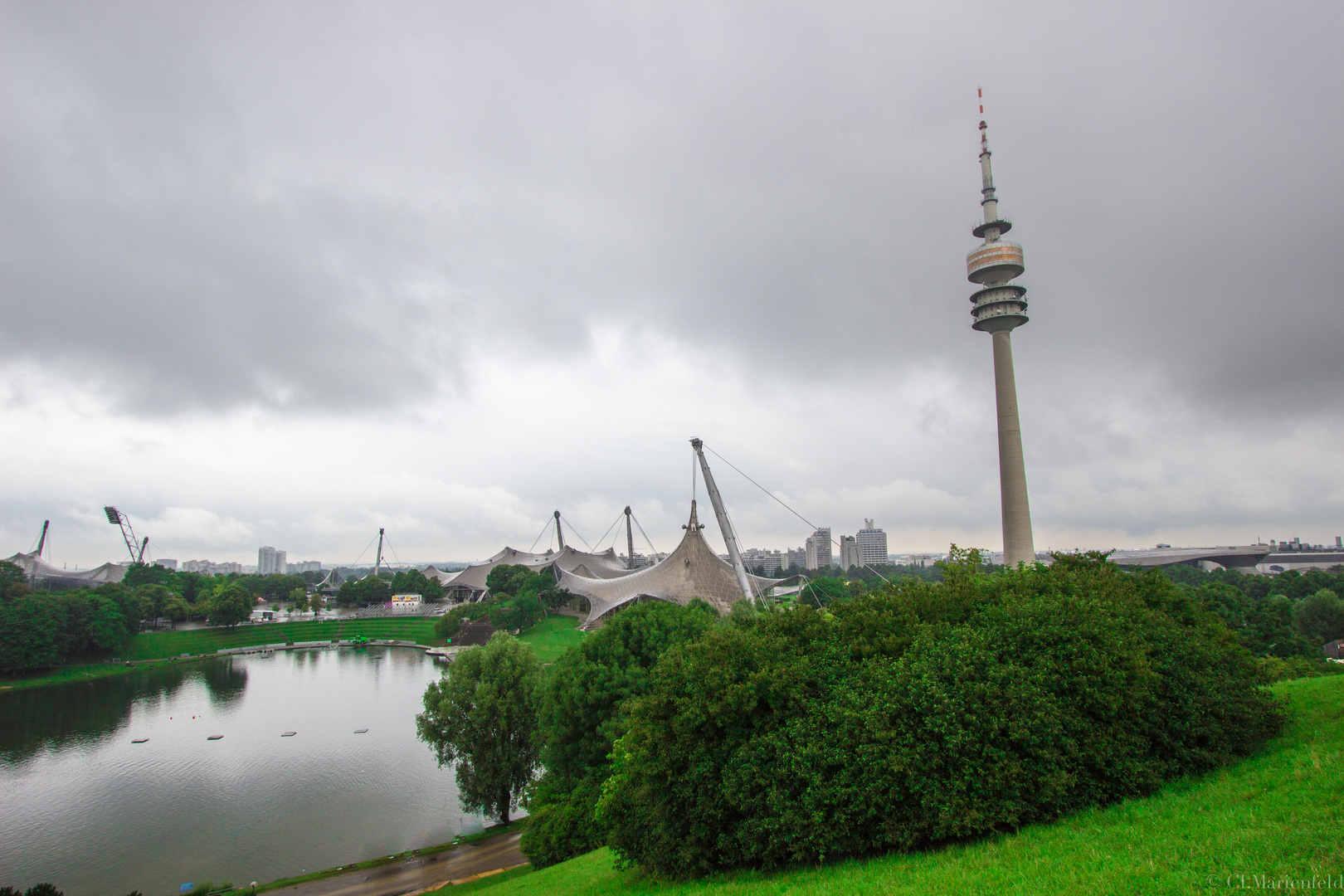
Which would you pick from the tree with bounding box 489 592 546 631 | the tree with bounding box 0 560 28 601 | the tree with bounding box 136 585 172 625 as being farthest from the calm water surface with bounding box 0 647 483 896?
the tree with bounding box 0 560 28 601

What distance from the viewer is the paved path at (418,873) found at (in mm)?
14805

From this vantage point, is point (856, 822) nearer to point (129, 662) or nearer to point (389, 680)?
point (389, 680)

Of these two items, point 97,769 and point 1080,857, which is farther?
point 97,769

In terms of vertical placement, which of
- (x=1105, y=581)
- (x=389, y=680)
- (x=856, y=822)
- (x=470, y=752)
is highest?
(x=1105, y=581)

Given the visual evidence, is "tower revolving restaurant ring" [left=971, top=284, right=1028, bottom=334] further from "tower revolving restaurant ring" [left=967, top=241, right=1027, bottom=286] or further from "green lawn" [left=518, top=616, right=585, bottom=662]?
"green lawn" [left=518, top=616, right=585, bottom=662]

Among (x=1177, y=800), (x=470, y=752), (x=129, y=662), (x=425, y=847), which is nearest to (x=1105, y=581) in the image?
(x=1177, y=800)

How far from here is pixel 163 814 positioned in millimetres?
19875

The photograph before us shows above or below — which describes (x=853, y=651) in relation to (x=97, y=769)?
above

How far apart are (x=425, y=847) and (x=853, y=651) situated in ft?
45.5

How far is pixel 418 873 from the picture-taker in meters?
15.6

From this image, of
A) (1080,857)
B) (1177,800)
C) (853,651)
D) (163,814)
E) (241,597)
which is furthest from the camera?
(241,597)

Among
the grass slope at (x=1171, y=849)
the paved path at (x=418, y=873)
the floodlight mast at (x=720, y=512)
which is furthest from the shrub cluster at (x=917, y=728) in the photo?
the floodlight mast at (x=720, y=512)

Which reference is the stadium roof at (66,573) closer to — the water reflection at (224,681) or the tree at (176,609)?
the tree at (176,609)

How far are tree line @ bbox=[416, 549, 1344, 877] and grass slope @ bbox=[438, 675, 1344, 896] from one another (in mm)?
298
